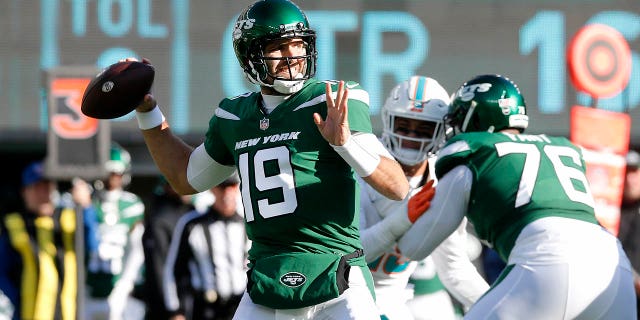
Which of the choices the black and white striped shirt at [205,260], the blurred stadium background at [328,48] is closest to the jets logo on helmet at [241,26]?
the black and white striped shirt at [205,260]

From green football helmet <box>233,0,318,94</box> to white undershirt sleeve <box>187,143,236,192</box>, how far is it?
360 millimetres

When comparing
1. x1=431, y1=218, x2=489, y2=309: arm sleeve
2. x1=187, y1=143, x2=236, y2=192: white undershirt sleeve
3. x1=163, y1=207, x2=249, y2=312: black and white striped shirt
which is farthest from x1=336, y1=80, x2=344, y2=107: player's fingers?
x1=163, y1=207, x2=249, y2=312: black and white striped shirt

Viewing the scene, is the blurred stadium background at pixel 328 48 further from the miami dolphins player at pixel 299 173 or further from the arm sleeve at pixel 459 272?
the miami dolphins player at pixel 299 173

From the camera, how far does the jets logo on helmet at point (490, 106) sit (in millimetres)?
5496

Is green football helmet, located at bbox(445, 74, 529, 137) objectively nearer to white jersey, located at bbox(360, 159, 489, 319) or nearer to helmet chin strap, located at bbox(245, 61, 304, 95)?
white jersey, located at bbox(360, 159, 489, 319)

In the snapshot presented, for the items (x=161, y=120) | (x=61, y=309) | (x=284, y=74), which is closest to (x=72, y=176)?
(x=61, y=309)

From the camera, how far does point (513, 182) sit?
16.6 feet

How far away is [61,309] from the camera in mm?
10172

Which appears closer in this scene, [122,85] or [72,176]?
[122,85]

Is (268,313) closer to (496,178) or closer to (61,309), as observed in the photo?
(496,178)

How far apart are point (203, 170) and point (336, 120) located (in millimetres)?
750

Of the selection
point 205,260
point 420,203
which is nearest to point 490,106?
point 420,203

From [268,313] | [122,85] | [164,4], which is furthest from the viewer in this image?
[164,4]

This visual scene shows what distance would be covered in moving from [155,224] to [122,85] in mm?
4316
